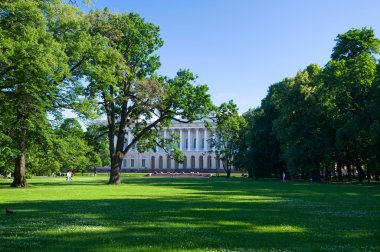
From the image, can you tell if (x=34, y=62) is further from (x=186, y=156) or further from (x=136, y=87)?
(x=186, y=156)

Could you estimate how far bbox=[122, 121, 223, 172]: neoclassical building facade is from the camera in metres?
145

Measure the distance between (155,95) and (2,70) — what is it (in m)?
16.8

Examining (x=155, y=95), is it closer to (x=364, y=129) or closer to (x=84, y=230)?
(x=364, y=129)

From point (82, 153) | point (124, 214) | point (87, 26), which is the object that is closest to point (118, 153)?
point (82, 153)

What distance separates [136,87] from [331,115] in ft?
70.5

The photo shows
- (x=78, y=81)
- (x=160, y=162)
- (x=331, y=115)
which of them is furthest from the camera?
(x=160, y=162)

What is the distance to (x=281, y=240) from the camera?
10.0m

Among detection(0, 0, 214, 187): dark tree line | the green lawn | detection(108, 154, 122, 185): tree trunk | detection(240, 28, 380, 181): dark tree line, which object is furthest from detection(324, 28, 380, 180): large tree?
the green lawn

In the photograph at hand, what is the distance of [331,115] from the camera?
47906 mm

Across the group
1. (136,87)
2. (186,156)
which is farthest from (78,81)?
(186,156)

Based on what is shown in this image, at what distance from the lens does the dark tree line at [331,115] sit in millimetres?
44125

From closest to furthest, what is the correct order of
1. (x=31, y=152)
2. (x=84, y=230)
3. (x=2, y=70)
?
(x=84, y=230) → (x=2, y=70) → (x=31, y=152)

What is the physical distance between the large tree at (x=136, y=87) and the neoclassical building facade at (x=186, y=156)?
317ft

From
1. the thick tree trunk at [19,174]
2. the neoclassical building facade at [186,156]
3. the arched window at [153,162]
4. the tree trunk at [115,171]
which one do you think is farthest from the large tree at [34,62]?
the arched window at [153,162]
